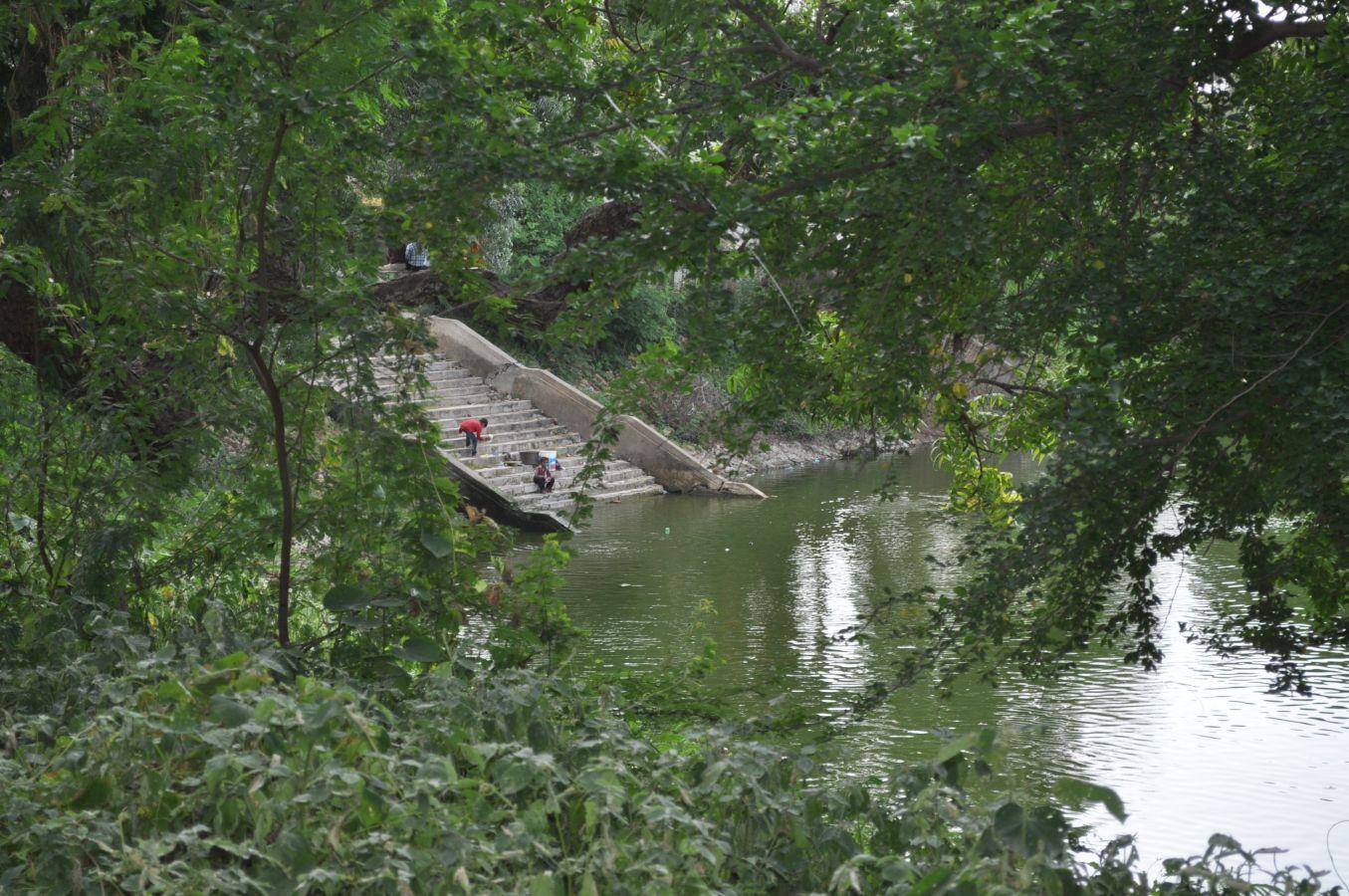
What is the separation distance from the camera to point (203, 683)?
253cm

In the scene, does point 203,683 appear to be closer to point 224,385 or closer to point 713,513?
point 224,385

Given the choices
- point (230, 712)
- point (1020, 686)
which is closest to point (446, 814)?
point (230, 712)

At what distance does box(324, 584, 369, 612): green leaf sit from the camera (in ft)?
11.6

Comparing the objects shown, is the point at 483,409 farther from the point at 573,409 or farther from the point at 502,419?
the point at 573,409

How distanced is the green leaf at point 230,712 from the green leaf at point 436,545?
1550 millimetres

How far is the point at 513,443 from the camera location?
2020cm

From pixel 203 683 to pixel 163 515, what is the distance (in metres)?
2.22

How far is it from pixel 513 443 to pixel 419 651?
55.5ft

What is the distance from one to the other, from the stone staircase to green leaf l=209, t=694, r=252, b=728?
582 inches

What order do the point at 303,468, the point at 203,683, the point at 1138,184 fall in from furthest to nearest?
the point at 1138,184
the point at 303,468
the point at 203,683

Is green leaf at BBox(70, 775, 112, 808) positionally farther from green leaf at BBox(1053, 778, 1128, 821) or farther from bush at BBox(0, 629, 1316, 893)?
green leaf at BBox(1053, 778, 1128, 821)

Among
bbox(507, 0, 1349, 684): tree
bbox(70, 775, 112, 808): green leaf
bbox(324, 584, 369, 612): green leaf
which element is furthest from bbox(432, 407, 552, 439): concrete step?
bbox(70, 775, 112, 808): green leaf

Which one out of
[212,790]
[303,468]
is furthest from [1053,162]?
[212,790]

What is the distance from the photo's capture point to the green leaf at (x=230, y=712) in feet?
7.57
